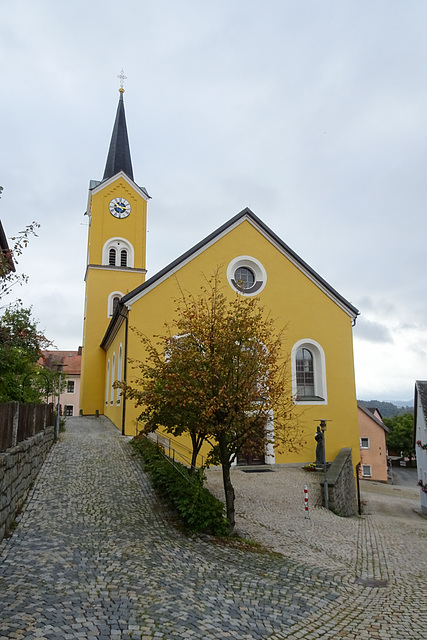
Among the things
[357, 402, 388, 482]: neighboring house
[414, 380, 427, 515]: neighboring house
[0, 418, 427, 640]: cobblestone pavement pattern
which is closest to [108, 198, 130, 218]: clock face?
[414, 380, 427, 515]: neighboring house

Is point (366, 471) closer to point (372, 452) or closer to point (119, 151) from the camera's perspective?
point (372, 452)

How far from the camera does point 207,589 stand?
631 cm

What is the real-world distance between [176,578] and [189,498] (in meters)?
3.05

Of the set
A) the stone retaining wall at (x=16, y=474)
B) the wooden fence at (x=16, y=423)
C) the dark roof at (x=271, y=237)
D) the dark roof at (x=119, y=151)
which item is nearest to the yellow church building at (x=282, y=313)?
the dark roof at (x=271, y=237)

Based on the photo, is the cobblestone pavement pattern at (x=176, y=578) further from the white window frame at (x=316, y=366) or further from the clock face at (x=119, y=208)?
the clock face at (x=119, y=208)

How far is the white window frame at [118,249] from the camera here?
3203 centimetres

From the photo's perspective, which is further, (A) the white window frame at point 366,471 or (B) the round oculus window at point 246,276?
(A) the white window frame at point 366,471

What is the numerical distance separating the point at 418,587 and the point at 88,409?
25.8m

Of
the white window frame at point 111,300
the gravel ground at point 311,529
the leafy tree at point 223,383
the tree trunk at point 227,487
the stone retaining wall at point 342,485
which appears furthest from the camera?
the white window frame at point 111,300

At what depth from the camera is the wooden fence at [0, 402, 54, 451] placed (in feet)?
26.5

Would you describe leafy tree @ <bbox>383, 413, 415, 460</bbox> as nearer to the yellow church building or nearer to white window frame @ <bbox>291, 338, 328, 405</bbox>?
the yellow church building

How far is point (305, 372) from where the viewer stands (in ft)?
70.5

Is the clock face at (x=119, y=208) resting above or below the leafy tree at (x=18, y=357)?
above

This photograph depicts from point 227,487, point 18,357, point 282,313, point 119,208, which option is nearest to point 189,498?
point 227,487
